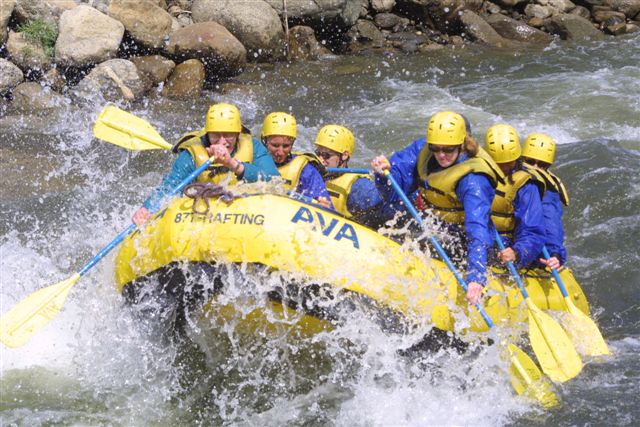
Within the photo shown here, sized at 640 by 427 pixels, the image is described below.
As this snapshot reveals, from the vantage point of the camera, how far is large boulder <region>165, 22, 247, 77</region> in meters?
12.5

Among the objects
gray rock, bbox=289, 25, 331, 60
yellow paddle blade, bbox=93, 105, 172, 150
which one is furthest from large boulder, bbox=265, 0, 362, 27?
yellow paddle blade, bbox=93, 105, 172, 150

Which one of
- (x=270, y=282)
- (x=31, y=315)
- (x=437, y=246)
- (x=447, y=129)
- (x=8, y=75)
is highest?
(x=447, y=129)

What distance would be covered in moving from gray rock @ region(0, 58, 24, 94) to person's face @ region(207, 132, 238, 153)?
647cm

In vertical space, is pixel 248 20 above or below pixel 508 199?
below

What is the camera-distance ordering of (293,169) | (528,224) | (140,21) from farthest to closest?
1. (140,21)
2. (293,169)
3. (528,224)

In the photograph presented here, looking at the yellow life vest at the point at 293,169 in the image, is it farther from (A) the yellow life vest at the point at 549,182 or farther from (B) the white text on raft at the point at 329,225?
(A) the yellow life vest at the point at 549,182

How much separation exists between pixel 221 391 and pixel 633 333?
3198mm

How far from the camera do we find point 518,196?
5.94m

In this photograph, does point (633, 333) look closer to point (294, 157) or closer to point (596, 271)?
point (596, 271)

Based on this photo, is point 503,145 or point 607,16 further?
point 607,16

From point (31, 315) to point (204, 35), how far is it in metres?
7.99

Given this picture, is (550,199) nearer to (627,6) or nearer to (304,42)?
(304,42)

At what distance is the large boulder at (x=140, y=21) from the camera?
1242 centimetres

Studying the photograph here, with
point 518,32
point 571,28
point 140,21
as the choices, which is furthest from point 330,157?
point 571,28
